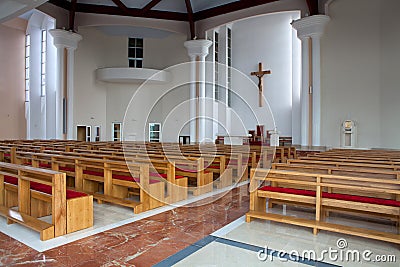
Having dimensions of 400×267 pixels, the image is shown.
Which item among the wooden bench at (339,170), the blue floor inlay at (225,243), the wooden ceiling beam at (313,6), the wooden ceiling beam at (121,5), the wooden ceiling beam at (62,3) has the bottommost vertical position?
the blue floor inlay at (225,243)

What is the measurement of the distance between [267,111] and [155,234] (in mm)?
10867

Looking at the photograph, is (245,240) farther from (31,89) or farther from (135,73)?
(31,89)

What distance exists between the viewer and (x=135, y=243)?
2473mm

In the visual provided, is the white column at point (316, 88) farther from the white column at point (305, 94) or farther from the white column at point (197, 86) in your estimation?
the white column at point (197, 86)

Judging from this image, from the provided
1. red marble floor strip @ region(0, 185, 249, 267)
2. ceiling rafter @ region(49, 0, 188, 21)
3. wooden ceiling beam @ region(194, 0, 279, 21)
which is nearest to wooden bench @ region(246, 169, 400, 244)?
red marble floor strip @ region(0, 185, 249, 267)

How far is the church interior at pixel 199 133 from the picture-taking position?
2.52 m

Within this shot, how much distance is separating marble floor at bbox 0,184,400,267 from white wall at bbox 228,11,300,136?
1002 centimetres

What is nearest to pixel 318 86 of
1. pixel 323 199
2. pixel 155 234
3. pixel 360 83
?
pixel 360 83

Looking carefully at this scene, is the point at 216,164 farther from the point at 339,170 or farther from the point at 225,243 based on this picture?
the point at 225,243

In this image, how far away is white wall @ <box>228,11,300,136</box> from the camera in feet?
41.5

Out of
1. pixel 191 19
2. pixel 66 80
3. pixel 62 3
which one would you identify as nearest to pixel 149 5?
pixel 191 19

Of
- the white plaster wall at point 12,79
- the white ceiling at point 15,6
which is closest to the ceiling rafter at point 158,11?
the white plaster wall at point 12,79

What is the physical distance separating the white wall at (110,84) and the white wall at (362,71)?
5.97 m

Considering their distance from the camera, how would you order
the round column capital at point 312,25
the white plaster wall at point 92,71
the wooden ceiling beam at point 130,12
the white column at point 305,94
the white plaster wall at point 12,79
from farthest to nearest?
the white plaster wall at point 12,79 < the white plaster wall at point 92,71 < the wooden ceiling beam at point 130,12 < the white column at point 305,94 < the round column capital at point 312,25
